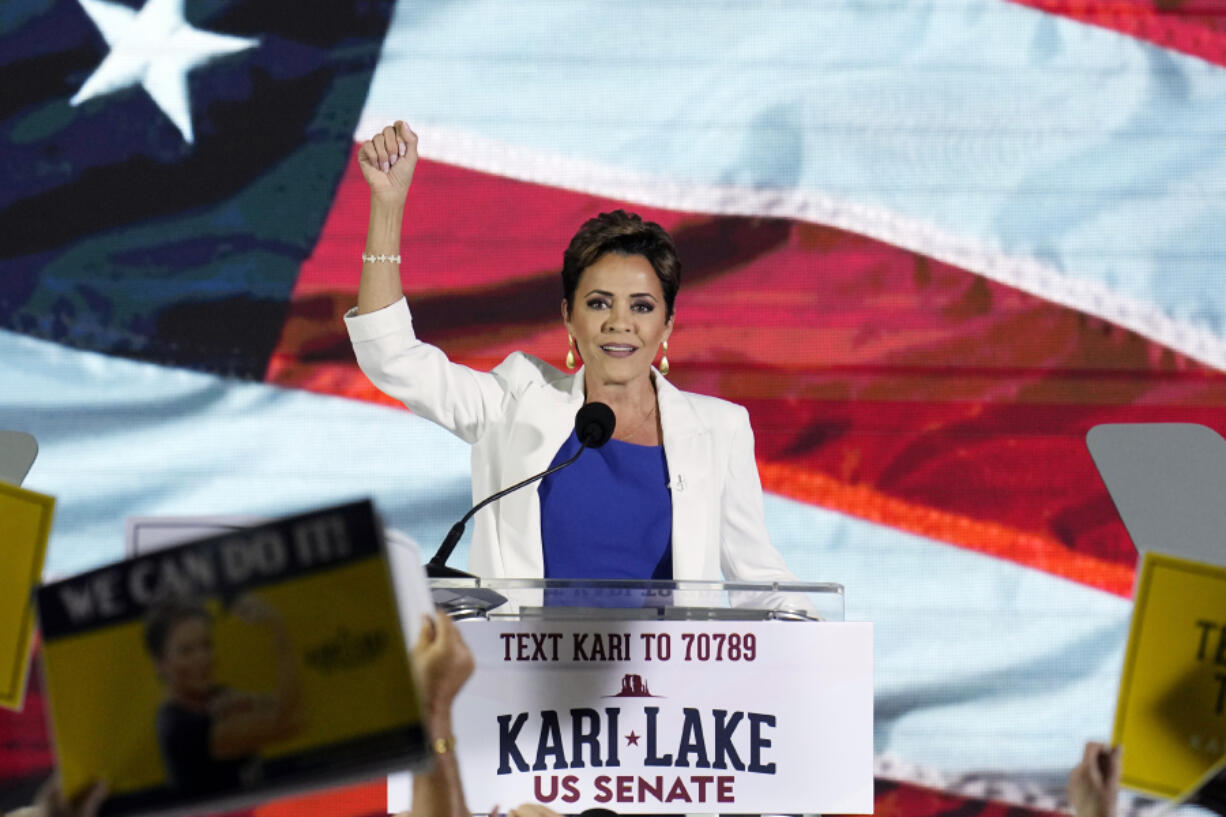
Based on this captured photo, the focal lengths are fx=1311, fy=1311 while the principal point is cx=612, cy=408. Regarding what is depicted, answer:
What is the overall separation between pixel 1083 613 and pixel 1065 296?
2.28 ft

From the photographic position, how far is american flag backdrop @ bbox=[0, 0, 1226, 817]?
9.31 feet

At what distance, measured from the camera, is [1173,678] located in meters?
0.94

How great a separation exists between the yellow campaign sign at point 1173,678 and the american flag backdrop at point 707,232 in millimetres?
1876

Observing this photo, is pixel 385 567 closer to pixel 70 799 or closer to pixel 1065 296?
pixel 70 799

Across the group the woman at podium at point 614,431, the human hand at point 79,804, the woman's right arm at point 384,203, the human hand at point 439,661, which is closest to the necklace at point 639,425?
the woman at podium at point 614,431

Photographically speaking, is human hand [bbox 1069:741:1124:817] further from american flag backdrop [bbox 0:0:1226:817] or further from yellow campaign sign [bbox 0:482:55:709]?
american flag backdrop [bbox 0:0:1226:817]

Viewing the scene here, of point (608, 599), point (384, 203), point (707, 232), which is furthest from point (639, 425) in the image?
point (707, 232)

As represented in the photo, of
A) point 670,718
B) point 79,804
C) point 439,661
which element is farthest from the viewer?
point 670,718

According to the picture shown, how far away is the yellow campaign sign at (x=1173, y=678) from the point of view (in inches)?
36.4

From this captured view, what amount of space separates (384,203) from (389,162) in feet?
0.21

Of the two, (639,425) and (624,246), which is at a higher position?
(624,246)

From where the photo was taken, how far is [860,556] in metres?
2.83

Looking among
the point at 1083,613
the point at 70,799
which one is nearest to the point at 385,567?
the point at 70,799

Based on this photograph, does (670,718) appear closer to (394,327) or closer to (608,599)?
(608,599)
